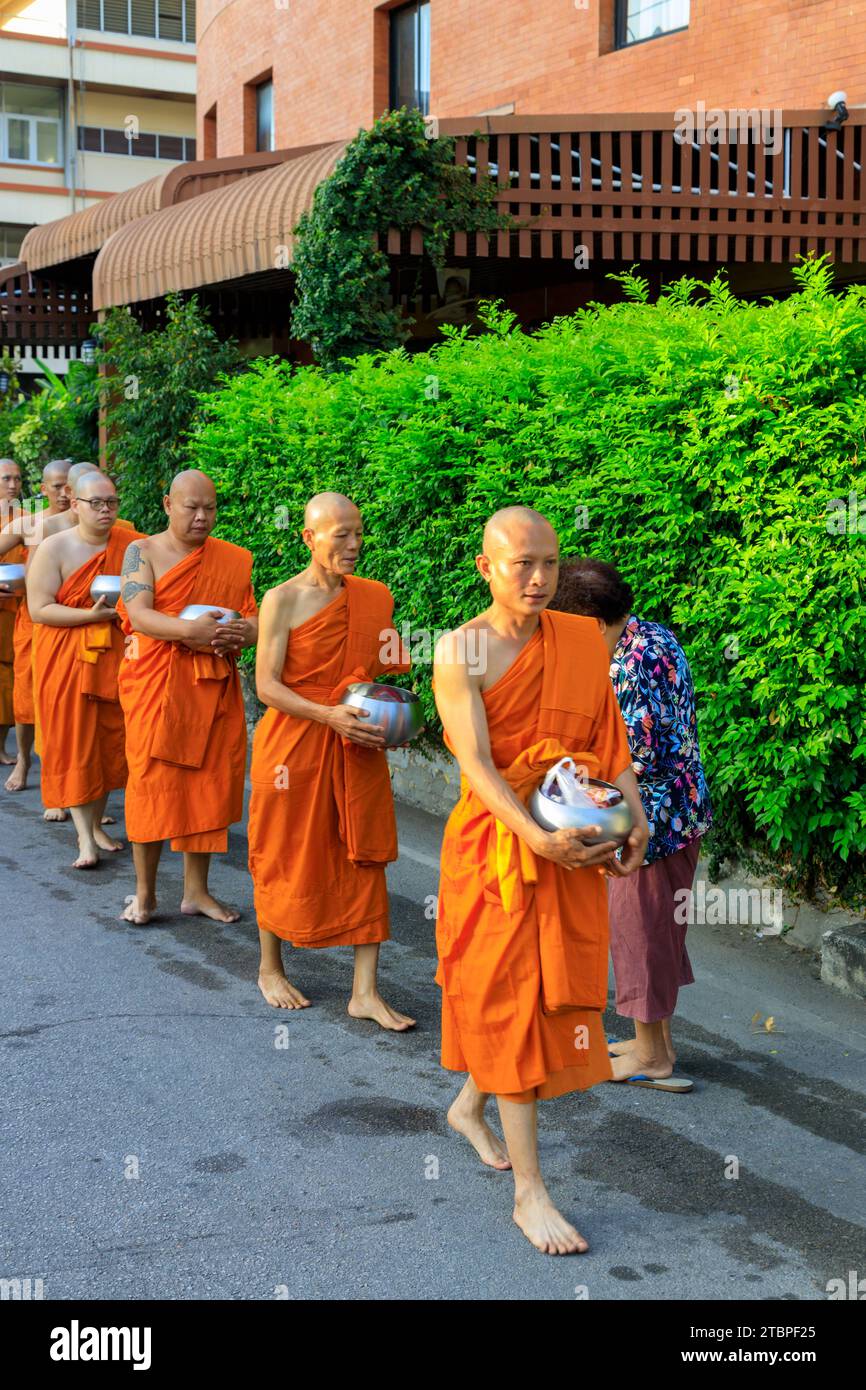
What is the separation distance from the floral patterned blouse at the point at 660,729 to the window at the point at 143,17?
39.5 meters

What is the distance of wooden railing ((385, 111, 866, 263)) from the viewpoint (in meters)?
11.5

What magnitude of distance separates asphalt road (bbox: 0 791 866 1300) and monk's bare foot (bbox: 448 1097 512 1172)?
5 cm

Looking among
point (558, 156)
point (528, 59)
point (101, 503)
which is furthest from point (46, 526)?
point (528, 59)

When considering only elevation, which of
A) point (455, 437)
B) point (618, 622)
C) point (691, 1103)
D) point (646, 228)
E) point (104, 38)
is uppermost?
point (104, 38)

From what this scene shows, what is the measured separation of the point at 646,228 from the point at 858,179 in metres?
1.77

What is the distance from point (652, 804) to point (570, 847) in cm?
99

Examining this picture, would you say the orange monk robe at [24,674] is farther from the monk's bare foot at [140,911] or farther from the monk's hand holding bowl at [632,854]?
the monk's hand holding bowl at [632,854]

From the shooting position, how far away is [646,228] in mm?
11781

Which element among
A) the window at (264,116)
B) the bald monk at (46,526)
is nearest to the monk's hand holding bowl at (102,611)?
the bald monk at (46,526)

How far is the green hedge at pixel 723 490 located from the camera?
17.7 ft

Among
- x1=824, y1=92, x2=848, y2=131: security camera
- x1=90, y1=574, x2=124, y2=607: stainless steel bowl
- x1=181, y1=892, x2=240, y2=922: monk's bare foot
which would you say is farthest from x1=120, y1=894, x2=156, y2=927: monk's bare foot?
x1=824, y1=92, x2=848, y2=131: security camera
